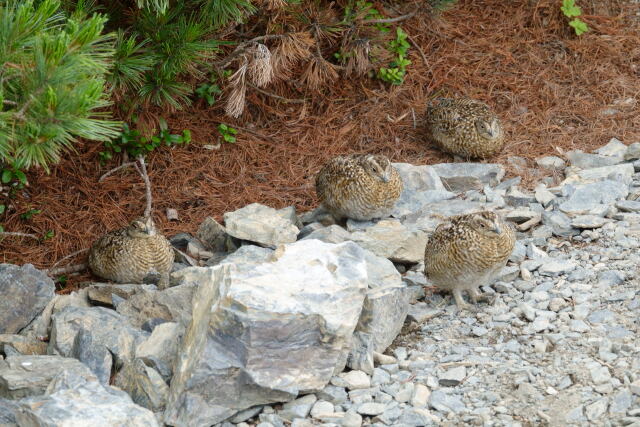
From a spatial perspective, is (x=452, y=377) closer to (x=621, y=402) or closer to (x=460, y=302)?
(x=621, y=402)

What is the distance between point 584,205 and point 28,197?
4613mm

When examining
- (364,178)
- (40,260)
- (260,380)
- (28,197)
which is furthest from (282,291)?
(28,197)

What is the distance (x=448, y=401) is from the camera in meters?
4.89

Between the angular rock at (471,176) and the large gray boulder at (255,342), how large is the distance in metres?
3.31

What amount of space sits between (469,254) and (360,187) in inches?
64.7

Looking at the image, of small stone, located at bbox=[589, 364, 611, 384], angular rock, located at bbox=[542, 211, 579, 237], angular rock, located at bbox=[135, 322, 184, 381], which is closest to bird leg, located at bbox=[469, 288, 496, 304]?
angular rock, located at bbox=[542, 211, 579, 237]

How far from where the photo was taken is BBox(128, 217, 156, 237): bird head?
713cm

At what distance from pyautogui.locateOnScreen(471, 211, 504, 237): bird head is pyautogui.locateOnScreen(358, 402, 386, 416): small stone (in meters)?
1.67

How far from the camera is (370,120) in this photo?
9.17 metres

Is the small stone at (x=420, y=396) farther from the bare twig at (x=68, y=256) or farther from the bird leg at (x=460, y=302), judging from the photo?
the bare twig at (x=68, y=256)

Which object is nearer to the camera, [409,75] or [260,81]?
[260,81]

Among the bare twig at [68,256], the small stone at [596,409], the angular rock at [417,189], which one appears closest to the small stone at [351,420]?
the small stone at [596,409]

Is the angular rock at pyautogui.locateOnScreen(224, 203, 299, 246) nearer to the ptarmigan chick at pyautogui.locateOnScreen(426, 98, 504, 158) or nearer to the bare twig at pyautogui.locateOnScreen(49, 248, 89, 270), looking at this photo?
the bare twig at pyautogui.locateOnScreen(49, 248, 89, 270)

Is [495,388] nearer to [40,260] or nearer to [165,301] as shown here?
[165,301]
